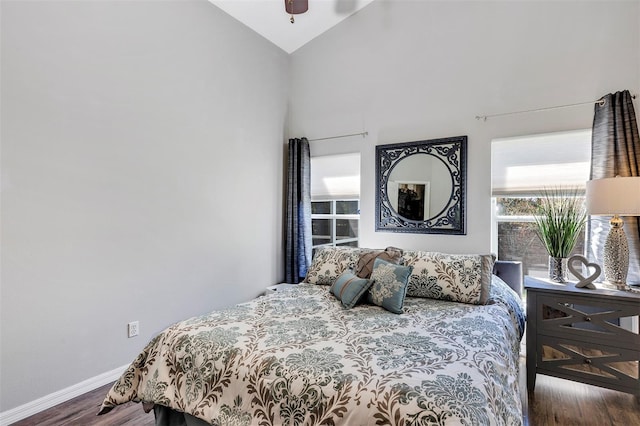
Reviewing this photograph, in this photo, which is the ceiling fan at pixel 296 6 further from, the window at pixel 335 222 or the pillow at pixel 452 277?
the pillow at pixel 452 277

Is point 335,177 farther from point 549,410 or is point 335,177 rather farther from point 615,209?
point 549,410

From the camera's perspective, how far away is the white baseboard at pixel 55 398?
192cm

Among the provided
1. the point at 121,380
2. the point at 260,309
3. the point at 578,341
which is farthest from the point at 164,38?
the point at 578,341

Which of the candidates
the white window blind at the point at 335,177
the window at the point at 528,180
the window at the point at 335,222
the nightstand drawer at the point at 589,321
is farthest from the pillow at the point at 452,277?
the white window blind at the point at 335,177

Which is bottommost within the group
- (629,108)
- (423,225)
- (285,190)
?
(423,225)

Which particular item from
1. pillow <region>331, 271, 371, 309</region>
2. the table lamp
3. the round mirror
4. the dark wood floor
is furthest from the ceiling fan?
the dark wood floor

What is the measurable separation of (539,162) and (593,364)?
5.05 feet

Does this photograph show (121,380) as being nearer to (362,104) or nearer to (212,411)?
(212,411)

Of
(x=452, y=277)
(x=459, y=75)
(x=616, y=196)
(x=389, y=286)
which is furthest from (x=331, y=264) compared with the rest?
(x=459, y=75)

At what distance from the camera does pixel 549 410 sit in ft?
6.73

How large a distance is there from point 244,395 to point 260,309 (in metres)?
0.70

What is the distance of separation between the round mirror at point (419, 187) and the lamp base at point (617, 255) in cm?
119

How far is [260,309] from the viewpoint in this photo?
208cm

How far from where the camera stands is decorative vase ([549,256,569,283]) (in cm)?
242
